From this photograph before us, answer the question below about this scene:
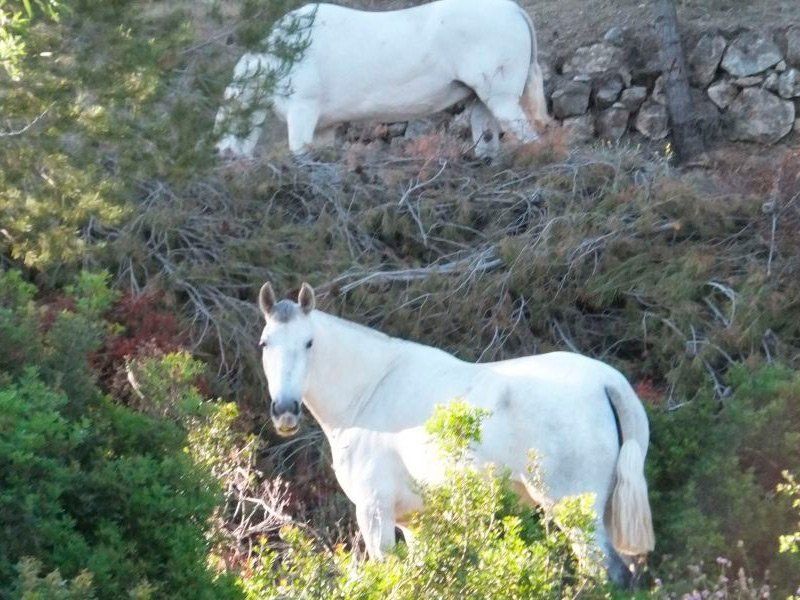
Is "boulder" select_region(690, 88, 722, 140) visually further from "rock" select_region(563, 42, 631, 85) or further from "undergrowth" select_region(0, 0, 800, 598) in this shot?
"undergrowth" select_region(0, 0, 800, 598)

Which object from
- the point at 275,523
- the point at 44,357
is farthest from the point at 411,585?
the point at 275,523

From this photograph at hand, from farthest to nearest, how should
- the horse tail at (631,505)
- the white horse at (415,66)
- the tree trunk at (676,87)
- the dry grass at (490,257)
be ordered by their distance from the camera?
the tree trunk at (676,87) → the white horse at (415,66) → the dry grass at (490,257) → the horse tail at (631,505)

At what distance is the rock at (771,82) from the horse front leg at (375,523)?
34.6 ft

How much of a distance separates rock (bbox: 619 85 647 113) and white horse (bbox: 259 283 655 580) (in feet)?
30.4

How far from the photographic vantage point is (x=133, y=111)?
26.5ft

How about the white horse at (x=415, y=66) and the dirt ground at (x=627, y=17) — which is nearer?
the white horse at (x=415, y=66)

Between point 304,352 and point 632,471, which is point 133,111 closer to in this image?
point 304,352

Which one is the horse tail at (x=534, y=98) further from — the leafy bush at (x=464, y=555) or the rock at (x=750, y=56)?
the leafy bush at (x=464, y=555)

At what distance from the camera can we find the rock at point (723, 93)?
16500 mm

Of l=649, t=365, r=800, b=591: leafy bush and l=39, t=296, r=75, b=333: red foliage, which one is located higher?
l=39, t=296, r=75, b=333: red foliage

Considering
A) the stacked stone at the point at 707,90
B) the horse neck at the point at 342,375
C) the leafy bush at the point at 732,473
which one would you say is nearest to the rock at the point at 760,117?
the stacked stone at the point at 707,90

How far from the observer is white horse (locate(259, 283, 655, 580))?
6.96 m

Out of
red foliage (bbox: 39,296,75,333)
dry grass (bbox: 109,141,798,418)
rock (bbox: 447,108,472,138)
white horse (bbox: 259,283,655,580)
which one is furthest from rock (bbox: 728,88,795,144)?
white horse (bbox: 259,283,655,580)

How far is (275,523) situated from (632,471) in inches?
85.6
